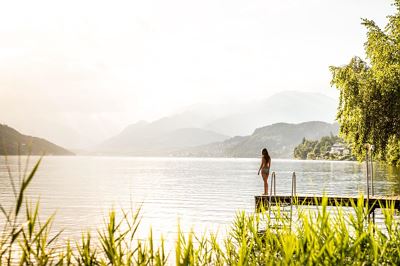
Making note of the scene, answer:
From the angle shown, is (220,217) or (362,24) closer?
(362,24)

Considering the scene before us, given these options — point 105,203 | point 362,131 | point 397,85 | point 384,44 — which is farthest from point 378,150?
point 105,203

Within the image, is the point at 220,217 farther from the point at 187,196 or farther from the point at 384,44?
the point at 187,196

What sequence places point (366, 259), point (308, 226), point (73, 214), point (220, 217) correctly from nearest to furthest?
point (308, 226)
point (366, 259)
point (220, 217)
point (73, 214)

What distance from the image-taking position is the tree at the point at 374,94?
25.3 m

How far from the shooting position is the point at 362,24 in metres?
27.7

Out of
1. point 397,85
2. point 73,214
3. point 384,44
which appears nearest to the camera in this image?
point 397,85

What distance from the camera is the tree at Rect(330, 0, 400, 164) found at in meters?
25.3

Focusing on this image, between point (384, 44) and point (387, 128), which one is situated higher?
point (384, 44)

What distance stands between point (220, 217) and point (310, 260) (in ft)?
83.2

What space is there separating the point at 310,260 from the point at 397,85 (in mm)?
20681

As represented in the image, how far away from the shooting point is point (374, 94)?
25.6 m

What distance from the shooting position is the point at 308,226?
657 centimetres

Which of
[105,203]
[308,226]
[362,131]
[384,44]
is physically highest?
[384,44]

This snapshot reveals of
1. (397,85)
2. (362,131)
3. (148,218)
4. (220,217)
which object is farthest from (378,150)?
(148,218)
